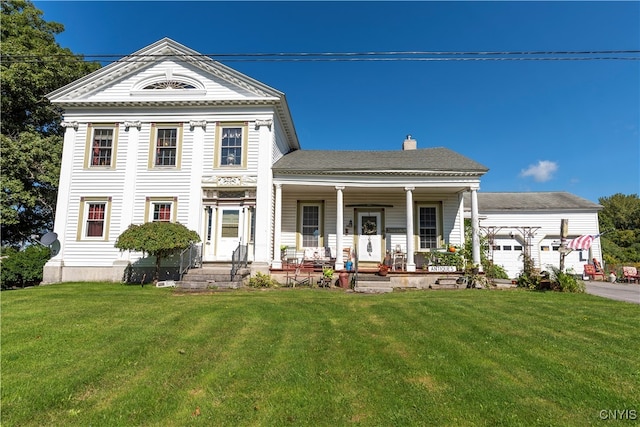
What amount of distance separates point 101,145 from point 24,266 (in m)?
5.59

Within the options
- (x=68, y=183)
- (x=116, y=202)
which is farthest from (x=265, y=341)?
(x=68, y=183)

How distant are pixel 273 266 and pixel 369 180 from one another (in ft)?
17.7

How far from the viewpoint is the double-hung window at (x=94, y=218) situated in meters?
13.6

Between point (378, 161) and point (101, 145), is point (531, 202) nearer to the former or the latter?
point (378, 161)

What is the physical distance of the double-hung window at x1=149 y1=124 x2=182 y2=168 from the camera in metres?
14.0

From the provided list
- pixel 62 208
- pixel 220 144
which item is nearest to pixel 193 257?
pixel 220 144

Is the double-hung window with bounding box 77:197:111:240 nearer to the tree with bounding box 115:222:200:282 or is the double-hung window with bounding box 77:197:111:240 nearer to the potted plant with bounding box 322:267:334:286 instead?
the tree with bounding box 115:222:200:282

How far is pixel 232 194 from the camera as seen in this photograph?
1375 cm

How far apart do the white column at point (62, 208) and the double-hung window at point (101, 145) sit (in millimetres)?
637

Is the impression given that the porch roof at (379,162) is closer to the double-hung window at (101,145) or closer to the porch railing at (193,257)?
the porch railing at (193,257)

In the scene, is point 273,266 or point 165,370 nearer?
point 165,370

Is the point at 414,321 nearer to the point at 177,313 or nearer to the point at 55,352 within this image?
the point at 177,313

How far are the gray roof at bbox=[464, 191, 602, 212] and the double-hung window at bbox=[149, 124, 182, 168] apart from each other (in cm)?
1583

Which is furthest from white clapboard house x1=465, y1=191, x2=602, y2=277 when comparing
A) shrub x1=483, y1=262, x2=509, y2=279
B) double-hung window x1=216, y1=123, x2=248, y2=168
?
double-hung window x1=216, y1=123, x2=248, y2=168
